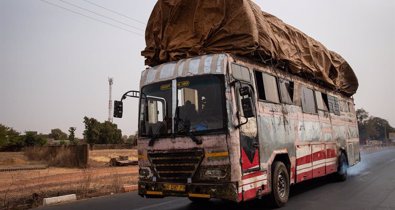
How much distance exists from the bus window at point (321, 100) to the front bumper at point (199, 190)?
6.03 m

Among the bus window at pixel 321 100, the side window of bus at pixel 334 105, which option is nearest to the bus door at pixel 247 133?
the bus window at pixel 321 100

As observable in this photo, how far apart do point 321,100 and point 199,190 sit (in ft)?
22.1

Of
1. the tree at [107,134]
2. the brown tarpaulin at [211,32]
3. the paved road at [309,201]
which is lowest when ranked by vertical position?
the paved road at [309,201]

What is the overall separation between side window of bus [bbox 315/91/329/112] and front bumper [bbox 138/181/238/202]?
19.8 feet

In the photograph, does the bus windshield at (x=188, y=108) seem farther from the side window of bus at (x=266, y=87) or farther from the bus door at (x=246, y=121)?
the side window of bus at (x=266, y=87)

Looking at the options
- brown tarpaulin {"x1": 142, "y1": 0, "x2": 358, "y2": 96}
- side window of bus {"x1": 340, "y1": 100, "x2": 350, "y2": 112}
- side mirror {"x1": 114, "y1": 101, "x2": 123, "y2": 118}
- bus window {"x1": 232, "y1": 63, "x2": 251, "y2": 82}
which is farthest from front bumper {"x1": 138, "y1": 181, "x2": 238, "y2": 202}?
side window of bus {"x1": 340, "y1": 100, "x2": 350, "y2": 112}

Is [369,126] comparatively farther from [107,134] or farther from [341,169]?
[341,169]

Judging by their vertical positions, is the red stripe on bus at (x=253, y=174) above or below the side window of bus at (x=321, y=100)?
below

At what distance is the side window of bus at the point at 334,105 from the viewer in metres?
13.2

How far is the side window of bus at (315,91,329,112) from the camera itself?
39.2 feet

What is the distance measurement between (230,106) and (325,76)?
639 cm

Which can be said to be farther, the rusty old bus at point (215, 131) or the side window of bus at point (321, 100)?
the side window of bus at point (321, 100)

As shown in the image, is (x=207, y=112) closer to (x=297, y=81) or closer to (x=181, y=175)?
(x=181, y=175)

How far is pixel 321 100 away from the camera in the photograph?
40.4 feet
